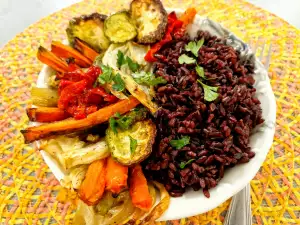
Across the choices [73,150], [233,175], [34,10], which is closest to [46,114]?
[73,150]

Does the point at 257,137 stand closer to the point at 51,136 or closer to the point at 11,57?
the point at 51,136

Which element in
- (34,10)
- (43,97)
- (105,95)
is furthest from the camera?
(34,10)

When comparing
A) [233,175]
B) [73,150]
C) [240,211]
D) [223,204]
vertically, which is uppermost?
[73,150]

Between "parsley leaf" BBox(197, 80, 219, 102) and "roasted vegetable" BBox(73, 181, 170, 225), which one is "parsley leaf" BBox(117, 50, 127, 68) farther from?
"roasted vegetable" BBox(73, 181, 170, 225)

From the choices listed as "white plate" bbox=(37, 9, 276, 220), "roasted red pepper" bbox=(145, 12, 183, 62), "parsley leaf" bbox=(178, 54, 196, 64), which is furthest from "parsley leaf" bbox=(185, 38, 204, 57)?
"white plate" bbox=(37, 9, 276, 220)

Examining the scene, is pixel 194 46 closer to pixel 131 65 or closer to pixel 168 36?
pixel 168 36

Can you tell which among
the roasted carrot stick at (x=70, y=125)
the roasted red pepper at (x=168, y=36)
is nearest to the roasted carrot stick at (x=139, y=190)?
the roasted carrot stick at (x=70, y=125)
